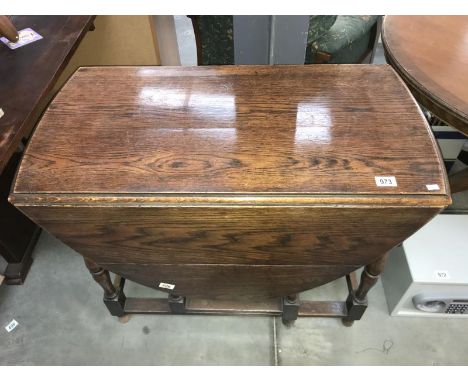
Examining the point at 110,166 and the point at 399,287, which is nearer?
the point at 110,166

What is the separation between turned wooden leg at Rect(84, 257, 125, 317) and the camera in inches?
40.8

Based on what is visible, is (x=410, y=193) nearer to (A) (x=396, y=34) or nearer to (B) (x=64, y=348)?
(A) (x=396, y=34)

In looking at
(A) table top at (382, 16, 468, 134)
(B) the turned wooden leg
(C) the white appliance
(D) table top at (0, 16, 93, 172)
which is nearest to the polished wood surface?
(D) table top at (0, 16, 93, 172)

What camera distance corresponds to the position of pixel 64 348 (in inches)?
49.6

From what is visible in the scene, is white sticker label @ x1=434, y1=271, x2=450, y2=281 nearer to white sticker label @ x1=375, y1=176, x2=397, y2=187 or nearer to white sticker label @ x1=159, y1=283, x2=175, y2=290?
white sticker label @ x1=375, y1=176, x2=397, y2=187

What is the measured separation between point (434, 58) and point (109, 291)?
1.16m

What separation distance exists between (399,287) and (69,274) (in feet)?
3.96

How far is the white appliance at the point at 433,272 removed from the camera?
44.8 inches

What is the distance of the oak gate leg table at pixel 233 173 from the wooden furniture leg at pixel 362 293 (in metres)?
0.03

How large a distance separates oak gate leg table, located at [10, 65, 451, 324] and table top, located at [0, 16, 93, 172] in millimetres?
132

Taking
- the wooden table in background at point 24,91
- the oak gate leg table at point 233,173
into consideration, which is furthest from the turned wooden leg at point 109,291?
the wooden table in background at point 24,91

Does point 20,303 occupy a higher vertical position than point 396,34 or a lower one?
lower
